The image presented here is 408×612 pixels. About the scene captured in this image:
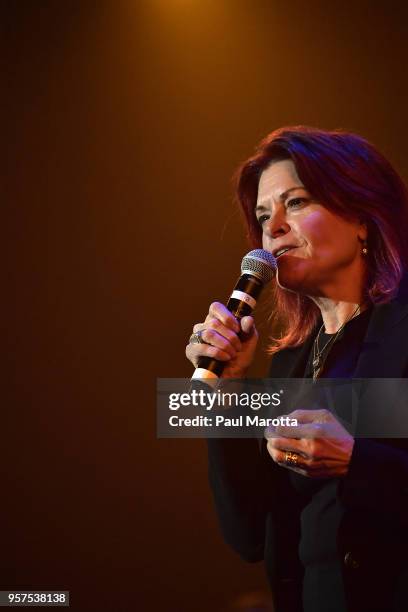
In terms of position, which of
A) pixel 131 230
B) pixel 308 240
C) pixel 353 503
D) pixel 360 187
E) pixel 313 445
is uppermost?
pixel 131 230

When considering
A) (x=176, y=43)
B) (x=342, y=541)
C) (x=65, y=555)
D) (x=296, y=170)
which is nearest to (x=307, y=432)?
(x=342, y=541)

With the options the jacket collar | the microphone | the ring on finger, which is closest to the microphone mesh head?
the microphone

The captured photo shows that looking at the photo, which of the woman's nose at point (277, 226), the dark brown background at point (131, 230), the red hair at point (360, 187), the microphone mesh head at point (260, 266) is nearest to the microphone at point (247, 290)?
the microphone mesh head at point (260, 266)

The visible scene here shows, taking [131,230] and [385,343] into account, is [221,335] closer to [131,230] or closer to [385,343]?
[385,343]

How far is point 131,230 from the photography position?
2.26m

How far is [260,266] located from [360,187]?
331mm

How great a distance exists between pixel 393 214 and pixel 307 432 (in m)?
0.66

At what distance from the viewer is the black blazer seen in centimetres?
115

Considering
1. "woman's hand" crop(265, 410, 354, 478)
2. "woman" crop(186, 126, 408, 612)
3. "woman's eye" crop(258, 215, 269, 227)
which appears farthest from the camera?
"woman's eye" crop(258, 215, 269, 227)

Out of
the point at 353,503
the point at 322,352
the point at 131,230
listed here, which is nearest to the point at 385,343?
the point at 322,352

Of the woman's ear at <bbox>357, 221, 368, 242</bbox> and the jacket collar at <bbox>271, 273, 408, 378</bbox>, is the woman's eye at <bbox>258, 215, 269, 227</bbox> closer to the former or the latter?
the woman's ear at <bbox>357, 221, 368, 242</bbox>

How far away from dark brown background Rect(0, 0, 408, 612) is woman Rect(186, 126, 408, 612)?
0.62 m

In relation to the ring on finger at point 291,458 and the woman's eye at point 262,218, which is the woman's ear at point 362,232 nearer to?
the woman's eye at point 262,218

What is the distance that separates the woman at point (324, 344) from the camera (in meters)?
1.19
